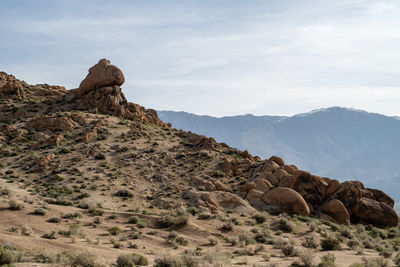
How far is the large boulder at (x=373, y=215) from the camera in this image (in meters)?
39.8

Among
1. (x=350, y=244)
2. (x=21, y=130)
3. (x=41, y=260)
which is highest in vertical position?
(x=21, y=130)

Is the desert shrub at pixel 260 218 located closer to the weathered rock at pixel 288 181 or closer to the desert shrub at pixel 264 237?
the desert shrub at pixel 264 237

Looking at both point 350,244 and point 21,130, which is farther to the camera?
point 21,130

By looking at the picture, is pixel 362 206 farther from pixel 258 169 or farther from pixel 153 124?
pixel 153 124

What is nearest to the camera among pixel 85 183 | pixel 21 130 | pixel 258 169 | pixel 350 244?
pixel 350 244

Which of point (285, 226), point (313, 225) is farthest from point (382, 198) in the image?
point (285, 226)

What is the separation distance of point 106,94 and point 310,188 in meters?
38.2

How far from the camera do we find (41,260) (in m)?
14.6

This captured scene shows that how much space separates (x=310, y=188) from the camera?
40219 mm

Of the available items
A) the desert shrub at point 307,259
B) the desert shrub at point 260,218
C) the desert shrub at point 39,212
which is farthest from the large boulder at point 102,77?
the desert shrub at point 307,259

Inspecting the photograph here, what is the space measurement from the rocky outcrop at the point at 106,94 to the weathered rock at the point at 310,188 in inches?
1213

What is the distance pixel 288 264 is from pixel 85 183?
26923 millimetres

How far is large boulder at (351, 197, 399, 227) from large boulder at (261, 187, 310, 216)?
24.2ft

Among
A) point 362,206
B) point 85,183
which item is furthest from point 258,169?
point 85,183
